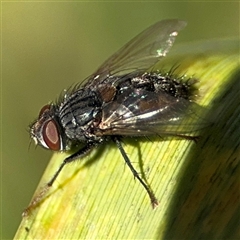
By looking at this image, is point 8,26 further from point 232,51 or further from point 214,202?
point 214,202

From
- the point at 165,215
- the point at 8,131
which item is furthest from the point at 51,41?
the point at 165,215

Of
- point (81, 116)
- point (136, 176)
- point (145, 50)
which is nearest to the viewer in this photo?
point (136, 176)

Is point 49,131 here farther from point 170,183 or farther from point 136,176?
point 170,183

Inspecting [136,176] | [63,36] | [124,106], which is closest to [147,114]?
[124,106]

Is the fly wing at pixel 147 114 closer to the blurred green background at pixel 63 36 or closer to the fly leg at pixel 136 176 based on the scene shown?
the fly leg at pixel 136 176

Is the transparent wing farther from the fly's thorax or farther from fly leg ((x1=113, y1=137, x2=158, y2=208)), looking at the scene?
fly leg ((x1=113, y1=137, x2=158, y2=208))

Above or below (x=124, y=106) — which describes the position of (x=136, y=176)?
below
